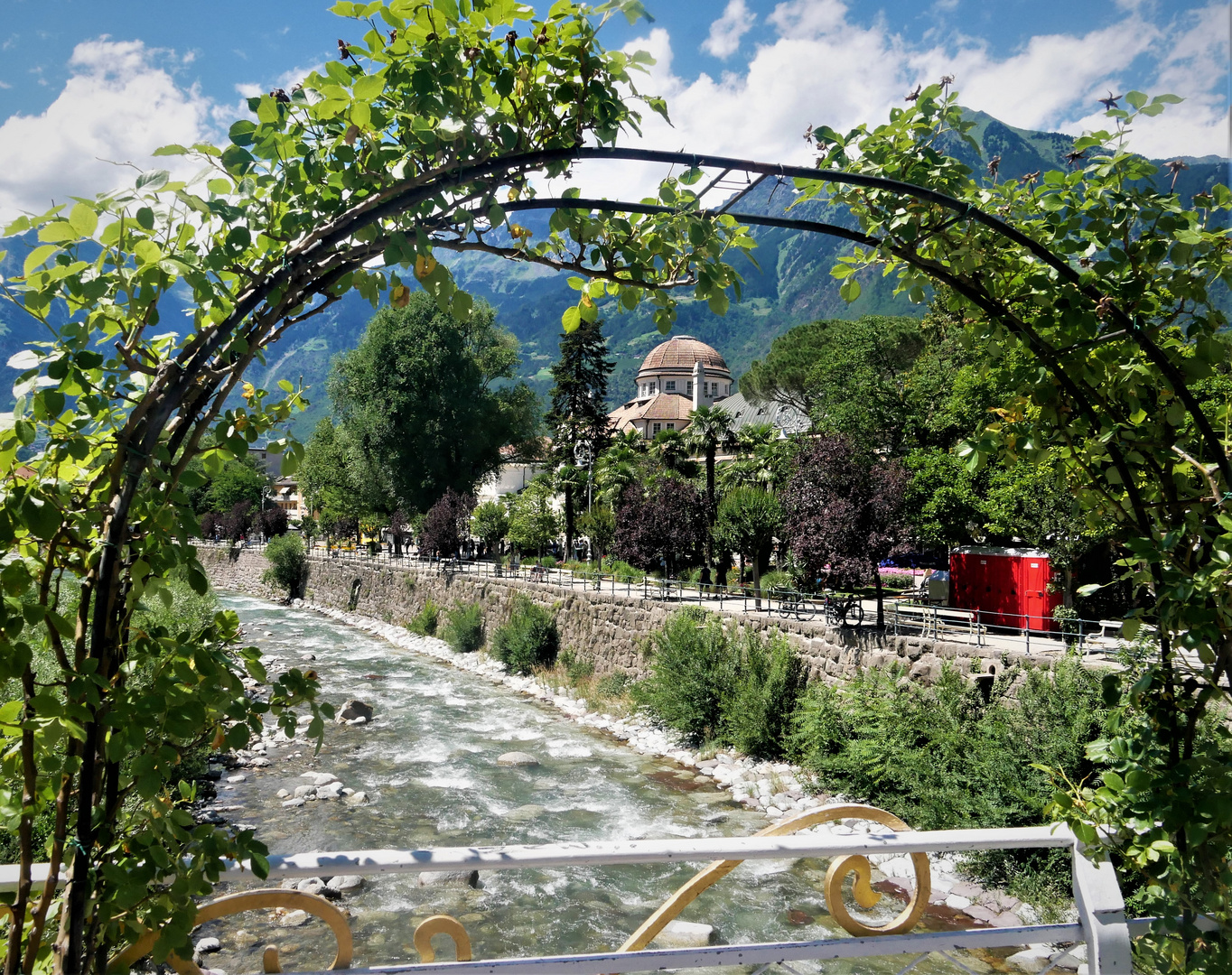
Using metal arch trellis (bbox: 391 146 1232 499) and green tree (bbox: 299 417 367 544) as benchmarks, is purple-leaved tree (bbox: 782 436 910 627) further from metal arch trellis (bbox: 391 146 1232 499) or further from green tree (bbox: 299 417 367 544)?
green tree (bbox: 299 417 367 544)

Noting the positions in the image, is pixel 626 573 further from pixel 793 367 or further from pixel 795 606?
pixel 793 367

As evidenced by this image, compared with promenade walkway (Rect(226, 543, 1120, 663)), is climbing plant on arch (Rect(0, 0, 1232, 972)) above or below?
above

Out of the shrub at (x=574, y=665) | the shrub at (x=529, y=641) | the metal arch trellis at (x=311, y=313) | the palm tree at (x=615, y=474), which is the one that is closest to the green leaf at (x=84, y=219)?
the metal arch trellis at (x=311, y=313)

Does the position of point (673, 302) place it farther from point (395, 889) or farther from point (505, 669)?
point (505, 669)

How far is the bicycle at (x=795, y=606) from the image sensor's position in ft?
53.7

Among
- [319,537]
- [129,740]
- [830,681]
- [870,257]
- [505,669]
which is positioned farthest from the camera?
[319,537]

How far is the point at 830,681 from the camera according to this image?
13.8 m

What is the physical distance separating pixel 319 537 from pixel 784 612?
50274 mm

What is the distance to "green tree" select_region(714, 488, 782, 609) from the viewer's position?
24969 mm

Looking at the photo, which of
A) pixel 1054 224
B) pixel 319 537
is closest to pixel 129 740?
pixel 1054 224

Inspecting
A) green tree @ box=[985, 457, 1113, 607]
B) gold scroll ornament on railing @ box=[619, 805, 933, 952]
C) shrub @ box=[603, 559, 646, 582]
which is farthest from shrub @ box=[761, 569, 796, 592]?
gold scroll ornament on railing @ box=[619, 805, 933, 952]

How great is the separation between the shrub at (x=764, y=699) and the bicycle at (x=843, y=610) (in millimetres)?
1084

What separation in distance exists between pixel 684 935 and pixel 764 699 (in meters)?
7.09

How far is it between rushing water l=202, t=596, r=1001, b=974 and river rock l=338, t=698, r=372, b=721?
1.13 feet
